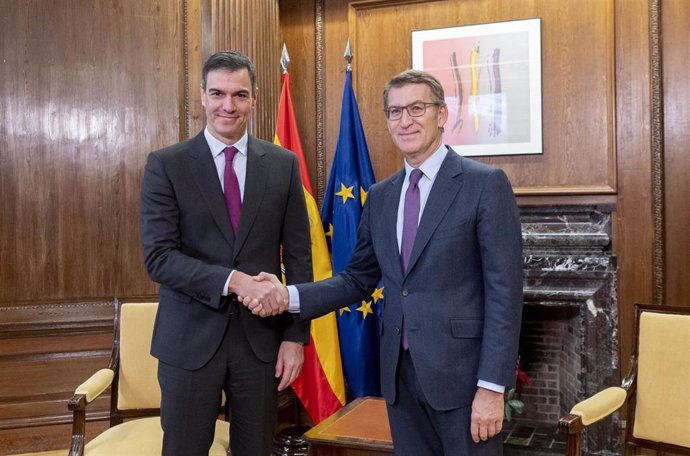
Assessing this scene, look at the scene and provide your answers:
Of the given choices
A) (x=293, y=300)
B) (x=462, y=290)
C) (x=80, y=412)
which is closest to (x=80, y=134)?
(x=80, y=412)

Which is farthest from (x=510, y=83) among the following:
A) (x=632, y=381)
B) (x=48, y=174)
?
(x=48, y=174)

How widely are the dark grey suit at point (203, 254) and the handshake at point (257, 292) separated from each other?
4 cm

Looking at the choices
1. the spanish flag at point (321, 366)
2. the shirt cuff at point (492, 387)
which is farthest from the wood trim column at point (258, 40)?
the shirt cuff at point (492, 387)

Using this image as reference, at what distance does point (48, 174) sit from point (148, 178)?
2033 mm

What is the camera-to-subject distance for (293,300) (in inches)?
72.1

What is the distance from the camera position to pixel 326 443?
2.42m

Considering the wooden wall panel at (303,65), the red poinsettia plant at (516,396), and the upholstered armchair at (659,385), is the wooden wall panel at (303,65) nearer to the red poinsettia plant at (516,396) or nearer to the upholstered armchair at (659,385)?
the red poinsettia plant at (516,396)

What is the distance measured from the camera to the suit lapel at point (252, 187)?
180cm

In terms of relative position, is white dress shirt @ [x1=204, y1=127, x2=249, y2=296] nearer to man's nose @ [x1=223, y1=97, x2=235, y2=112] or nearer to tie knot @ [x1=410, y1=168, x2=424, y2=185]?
man's nose @ [x1=223, y1=97, x2=235, y2=112]

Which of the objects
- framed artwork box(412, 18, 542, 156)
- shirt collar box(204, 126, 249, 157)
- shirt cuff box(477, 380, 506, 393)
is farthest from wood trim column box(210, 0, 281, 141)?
shirt cuff box(477, 380, 506, 393)

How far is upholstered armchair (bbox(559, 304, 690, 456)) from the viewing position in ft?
7.45

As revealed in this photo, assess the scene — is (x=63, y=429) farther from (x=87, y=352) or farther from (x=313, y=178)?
(x=313, y=178)

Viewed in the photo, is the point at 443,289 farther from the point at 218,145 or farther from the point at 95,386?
the point at 95,386

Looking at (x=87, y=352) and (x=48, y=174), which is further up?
(x=48, y=174)
